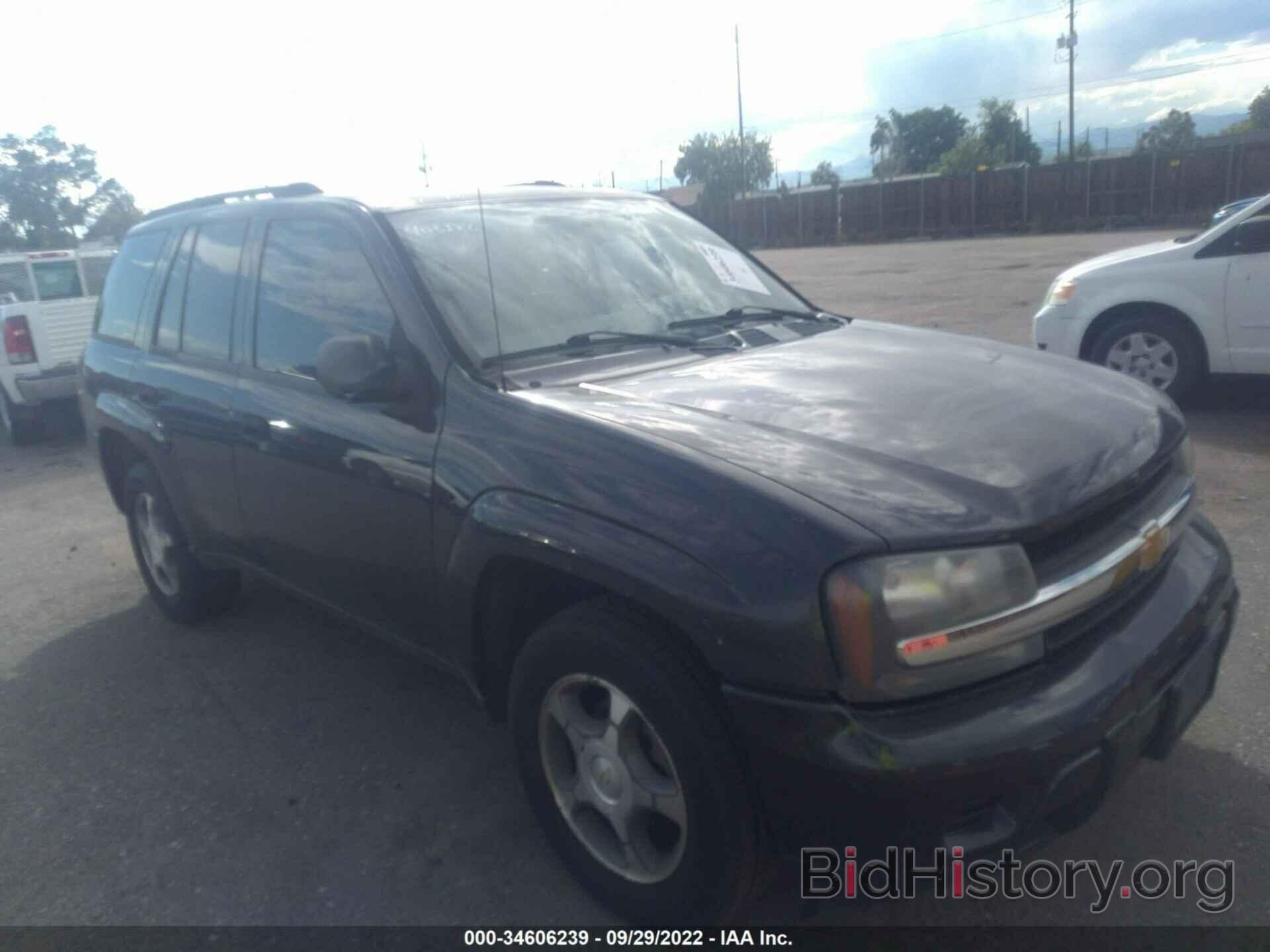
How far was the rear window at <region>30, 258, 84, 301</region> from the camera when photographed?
11.9 m

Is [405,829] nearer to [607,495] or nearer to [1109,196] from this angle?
[607,495]

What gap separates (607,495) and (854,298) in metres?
15.7

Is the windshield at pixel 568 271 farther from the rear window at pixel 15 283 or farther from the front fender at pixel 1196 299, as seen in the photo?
the rear window at pixel 15 283

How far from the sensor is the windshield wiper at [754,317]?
361cm

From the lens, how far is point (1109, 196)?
115ft

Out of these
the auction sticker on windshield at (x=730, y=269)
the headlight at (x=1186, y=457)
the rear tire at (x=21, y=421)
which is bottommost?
the rear tire at (x=21, y=421)

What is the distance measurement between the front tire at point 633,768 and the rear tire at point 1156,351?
Result: 5.81 m

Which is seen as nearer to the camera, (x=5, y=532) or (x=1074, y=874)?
(x=1074, y=874)

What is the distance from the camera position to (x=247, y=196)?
4367 mm

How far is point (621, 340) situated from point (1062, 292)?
17.9 feet

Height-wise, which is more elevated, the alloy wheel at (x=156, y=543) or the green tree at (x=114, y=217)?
the green tree at (x=114, y=217)

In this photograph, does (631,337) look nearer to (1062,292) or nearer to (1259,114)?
(1062,292)

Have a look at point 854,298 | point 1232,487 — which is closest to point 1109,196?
point 854,298

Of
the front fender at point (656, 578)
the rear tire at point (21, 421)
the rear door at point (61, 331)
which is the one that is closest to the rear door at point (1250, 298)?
the front fender at point (656, 578)
